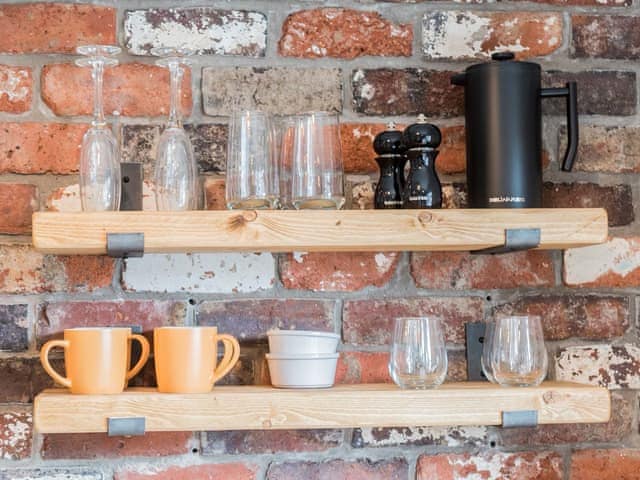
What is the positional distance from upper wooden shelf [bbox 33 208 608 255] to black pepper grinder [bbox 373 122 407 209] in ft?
0.27

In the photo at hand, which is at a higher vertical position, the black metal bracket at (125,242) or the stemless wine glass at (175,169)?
the stemless wine glass at (175,169)

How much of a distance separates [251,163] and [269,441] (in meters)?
0.46

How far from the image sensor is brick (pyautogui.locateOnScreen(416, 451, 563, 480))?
1.58 meters

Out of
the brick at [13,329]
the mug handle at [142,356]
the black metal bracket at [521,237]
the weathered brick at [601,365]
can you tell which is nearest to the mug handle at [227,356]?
the mug handle at [142,356]

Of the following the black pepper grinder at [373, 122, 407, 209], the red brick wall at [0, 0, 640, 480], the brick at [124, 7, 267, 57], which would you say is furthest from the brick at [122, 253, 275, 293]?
the brick at [124, 7, 267, 57]

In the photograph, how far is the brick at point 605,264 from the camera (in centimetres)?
162

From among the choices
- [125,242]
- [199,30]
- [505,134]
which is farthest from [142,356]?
[505,134]

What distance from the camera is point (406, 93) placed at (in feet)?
5.27

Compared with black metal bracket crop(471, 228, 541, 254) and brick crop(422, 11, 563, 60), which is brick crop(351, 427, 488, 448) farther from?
brick crop(422, 11, 563, 60)

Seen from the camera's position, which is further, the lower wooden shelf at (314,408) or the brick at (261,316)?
the brick at (261,316)

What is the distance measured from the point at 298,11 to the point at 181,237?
47 cm

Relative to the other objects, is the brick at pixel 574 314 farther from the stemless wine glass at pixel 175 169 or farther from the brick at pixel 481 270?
the stemless wine glass at pixel 175 169

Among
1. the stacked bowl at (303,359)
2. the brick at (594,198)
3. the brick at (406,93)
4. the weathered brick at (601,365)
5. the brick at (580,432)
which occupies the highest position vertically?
the brick at (406,93)

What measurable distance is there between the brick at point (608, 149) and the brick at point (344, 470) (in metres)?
0.59
